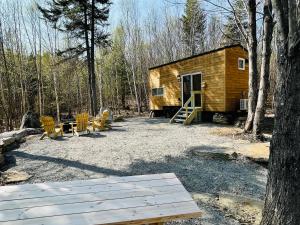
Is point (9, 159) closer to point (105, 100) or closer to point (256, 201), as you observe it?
point (256, 201)

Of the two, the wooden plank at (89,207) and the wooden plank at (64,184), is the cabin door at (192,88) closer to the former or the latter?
the wooden plank at (64,184)

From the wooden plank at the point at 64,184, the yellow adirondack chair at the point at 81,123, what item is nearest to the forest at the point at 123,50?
the yellow adirondack chair at the point at 81,123

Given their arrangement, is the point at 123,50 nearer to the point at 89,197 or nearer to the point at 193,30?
the point at 193,30

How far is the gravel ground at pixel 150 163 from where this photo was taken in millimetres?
4066

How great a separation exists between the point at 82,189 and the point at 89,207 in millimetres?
360

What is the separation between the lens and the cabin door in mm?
12393

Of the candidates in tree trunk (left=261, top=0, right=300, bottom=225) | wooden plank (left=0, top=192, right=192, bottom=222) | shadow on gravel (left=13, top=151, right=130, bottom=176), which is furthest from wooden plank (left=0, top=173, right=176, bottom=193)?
Result: shadow on gravel (left=13, top=151, right=130, bottom=176)

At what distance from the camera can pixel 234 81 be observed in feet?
36.2

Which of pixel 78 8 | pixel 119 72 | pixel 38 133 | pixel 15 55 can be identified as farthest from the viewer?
pixel 119 72

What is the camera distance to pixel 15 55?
1766 cm

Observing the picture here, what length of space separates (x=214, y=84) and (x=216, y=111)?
1.27 metres

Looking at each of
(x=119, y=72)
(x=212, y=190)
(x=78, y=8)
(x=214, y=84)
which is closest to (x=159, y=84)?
(x=214, y=84)

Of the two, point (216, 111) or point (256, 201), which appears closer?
point (256, 201)

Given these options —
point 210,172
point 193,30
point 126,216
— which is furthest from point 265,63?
point 193,30
